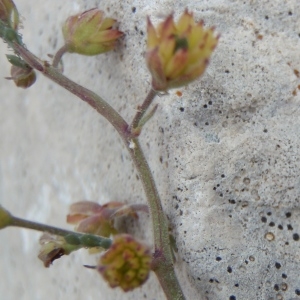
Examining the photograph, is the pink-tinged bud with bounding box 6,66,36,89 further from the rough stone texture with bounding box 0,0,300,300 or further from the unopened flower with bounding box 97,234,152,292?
the unopened flower with bounding box 97,234,152,292

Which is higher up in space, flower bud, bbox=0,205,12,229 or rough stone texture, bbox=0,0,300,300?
rough stone texture, bbox=0,0,300,300

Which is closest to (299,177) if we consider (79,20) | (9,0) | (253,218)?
(253,218)

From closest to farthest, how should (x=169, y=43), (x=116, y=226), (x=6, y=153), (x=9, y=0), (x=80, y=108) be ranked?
(x=169, y=43) → (x=9, y=0) → (x=116, y=226) → (x=80, y=108) → (x=6, y=153)

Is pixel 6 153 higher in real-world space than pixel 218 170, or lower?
lower

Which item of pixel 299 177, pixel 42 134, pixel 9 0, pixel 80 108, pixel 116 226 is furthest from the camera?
pixel 42 134

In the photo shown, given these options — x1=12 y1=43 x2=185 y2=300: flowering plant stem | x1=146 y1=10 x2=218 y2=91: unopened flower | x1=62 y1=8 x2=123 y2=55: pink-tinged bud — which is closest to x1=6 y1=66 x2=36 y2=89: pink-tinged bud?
x1=62 y1=8 x2=123 y2=55: pink-tinged bud

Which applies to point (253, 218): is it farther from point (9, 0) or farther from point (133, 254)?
point (9, 0)
